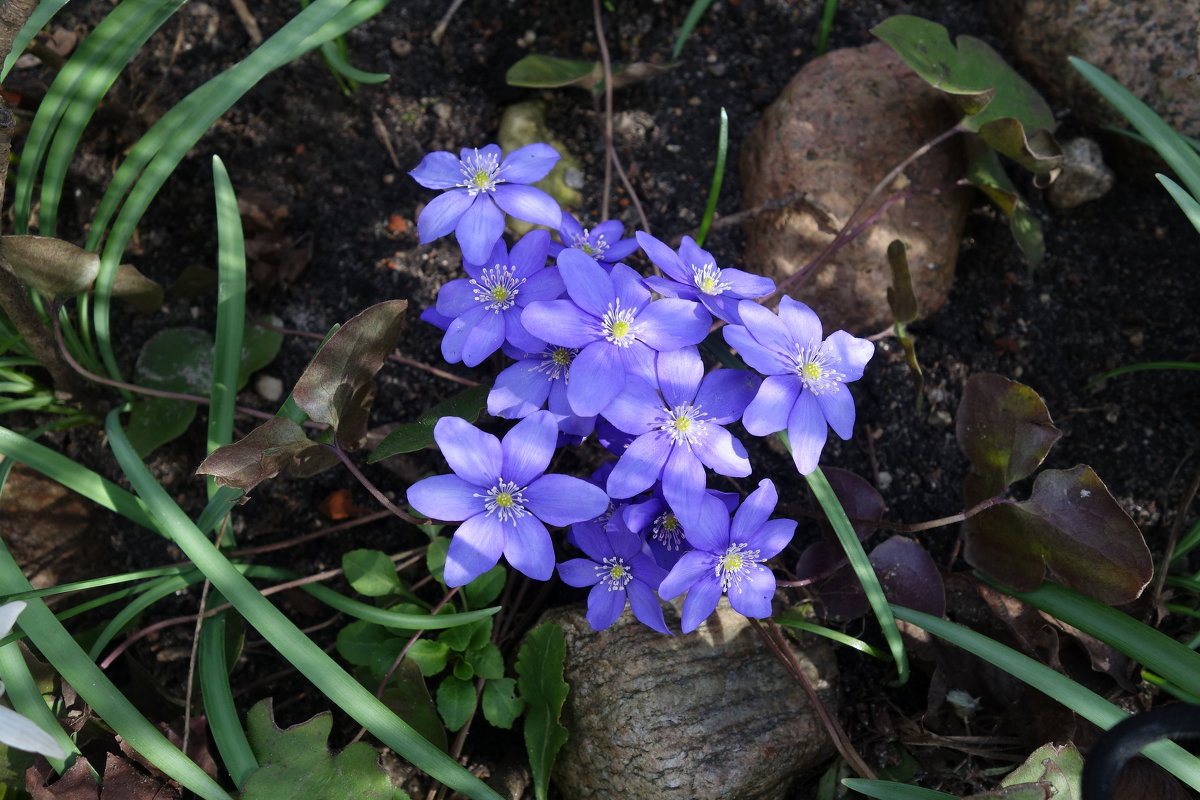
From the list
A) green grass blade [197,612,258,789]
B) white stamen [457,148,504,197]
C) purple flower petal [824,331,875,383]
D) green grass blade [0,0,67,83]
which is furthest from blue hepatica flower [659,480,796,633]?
green grass blade [0,0,67,83]

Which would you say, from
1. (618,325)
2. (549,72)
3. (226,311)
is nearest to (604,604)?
(618,325)

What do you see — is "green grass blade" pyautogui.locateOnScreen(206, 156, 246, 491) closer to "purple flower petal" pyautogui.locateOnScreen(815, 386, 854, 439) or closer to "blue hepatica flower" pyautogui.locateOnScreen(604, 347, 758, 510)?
"blue hepatica flower" pyautogui.locateOnScreen(604, 347, 758, 510)

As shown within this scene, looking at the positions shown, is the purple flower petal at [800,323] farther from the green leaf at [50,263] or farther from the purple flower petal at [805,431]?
the green leaf at [50,263]

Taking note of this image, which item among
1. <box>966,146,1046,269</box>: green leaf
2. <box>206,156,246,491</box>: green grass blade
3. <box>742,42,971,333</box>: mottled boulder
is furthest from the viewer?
<box>742,42,971,333</box>: mottled boulder

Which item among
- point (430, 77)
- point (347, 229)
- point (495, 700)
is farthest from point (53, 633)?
point (430, 77)

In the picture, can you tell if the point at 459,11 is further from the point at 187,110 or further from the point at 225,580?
the point at 225,580

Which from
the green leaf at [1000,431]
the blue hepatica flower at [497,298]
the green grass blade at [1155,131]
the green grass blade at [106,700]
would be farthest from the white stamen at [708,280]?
the green grass blade at [106,700]

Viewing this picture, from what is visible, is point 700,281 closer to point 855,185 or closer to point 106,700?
point 855,185
